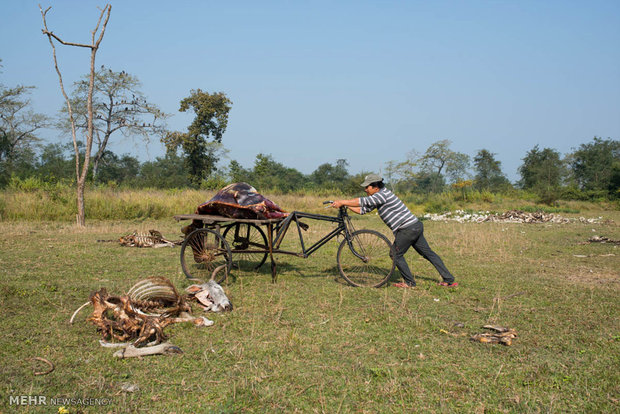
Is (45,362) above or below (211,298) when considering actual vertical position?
below

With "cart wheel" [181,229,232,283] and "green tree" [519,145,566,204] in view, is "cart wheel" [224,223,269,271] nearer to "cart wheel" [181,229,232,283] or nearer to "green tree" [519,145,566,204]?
"cart wheel" [181,229,232,283]

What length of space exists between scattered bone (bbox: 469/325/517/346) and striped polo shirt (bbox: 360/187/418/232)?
217cm

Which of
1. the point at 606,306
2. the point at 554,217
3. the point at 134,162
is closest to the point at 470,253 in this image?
the point at 606,306

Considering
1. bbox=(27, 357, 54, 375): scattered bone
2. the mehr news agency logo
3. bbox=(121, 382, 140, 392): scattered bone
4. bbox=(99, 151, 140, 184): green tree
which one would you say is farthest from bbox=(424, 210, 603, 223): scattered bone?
bbox=(99, 151, 140, 184): green tree

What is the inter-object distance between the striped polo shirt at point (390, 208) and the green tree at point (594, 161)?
35.4 m

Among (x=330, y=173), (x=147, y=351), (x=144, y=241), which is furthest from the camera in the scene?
(x=330, y=173)

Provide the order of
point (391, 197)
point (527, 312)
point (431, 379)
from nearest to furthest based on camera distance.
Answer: point (431, 379)
point (527, 312)
point (391, 197)

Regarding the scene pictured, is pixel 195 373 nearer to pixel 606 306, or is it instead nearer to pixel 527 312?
pixel 527 312

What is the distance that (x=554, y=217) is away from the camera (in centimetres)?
1930

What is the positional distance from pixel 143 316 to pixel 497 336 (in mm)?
3522

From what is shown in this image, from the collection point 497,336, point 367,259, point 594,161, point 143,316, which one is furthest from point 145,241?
point 594,161

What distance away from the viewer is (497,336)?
4266 millimetres

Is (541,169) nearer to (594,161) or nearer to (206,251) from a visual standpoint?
(594,161)

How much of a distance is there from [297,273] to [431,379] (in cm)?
409
